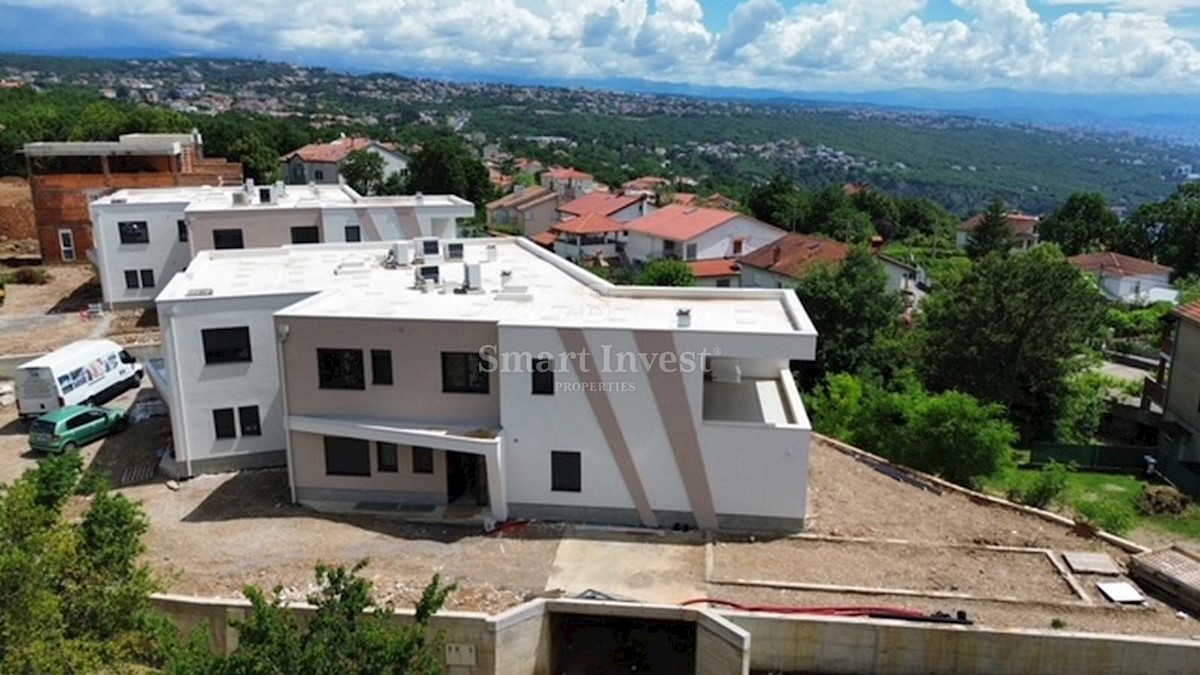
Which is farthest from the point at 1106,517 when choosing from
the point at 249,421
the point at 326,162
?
the point at 326,162

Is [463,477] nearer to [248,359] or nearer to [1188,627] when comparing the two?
[248,359]

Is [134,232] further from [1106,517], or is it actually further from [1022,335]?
[1022,335]

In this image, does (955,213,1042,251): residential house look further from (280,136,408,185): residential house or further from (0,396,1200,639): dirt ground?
(0,396,1200,639): dirt ground

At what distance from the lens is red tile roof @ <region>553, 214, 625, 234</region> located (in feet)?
Result: 280

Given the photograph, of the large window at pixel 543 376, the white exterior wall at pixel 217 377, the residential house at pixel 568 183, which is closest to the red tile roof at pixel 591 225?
the residential house at pixel 568 183

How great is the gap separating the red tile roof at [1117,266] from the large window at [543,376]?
6848cm

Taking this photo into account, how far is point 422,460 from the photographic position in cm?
2392

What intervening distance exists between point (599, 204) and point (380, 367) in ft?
249

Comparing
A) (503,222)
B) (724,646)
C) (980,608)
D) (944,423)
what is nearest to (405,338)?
(724,646)

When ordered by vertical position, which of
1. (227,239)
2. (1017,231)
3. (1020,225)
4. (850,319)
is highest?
(227,239)

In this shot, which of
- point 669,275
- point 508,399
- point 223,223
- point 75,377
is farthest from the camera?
point 669,275

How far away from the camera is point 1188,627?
61.8ft

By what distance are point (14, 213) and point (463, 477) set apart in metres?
57.6

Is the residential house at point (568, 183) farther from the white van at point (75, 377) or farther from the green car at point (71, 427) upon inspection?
the green car at point (71, 427)
